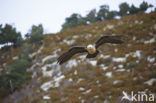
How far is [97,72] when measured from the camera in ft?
48.6

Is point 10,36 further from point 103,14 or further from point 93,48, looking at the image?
point 93,48

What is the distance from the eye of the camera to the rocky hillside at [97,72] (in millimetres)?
11820

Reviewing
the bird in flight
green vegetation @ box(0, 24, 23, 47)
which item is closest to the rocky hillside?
green vegetation @ box(0, 24, 23, 47)

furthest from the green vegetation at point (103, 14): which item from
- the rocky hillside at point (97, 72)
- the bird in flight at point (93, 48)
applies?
the bird in flight at point (93, 48)

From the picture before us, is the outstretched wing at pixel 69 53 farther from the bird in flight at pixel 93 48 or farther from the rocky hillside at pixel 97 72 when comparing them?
the rocky hillside at pixel 97 72

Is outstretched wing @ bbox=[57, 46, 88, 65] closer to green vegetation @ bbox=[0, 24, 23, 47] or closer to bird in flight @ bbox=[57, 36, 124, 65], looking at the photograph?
bird in flight @ bbox=[57, 36, 124, 65]

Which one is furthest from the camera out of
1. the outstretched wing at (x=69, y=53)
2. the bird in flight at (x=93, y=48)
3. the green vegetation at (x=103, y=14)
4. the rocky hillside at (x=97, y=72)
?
the green vegetation at (x=103, y=14)

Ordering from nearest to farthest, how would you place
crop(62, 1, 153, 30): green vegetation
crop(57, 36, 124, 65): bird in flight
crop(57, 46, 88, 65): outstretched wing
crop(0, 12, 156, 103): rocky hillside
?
crop(57, 36, 124, 65): bird in flight
crop(57, 46, 88, 65): outstretched wing
crop(0, 12, 156, 103): rocky hillside
crop(62, 1, 153, 30): green vegetation

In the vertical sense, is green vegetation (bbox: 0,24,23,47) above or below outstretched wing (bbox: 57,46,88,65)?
→ above

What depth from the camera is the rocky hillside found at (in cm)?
1182

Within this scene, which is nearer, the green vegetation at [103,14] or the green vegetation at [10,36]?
the green vegetation at [10,36]

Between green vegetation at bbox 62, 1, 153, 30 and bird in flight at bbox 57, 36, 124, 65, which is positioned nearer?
bird in flight at bbox 57, 36, 124, 65

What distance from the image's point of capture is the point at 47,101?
42.7 ft

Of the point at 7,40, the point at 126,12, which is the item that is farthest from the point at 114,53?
the point at 126,12
